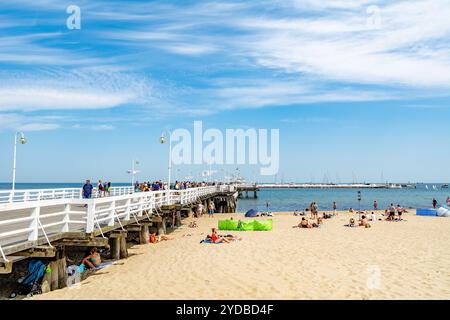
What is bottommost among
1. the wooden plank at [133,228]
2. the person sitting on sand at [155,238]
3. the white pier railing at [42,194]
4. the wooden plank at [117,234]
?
the person sitting on sand at [155,238]

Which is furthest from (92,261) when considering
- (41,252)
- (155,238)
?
(155,238)

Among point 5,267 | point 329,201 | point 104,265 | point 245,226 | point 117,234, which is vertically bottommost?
point 329,201

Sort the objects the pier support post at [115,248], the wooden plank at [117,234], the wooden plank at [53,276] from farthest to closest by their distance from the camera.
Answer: the pier support post at [115,248] < the wooden plank at [117,234] < the wooden plank at [53,276]

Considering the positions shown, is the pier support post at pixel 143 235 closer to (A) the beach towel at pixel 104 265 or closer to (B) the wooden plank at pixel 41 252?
(A) the beach towel at pixel 104 265

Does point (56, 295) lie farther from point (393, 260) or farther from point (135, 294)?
point (393, 260)

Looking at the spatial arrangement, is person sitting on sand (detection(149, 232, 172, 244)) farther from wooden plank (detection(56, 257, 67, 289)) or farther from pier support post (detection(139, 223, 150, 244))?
wooden plank (detection(56, 257, 67, 289))

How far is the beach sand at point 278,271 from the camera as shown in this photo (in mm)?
9641

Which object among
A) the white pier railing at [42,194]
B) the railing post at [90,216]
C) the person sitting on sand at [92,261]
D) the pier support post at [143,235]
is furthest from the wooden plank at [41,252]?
the white pier railing at [42,194]

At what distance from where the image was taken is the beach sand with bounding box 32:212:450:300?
31.6ft

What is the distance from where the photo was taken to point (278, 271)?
38.8 ft

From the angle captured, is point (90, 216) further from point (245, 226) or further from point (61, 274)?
point (245, 226)

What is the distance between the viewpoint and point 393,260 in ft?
45.1
